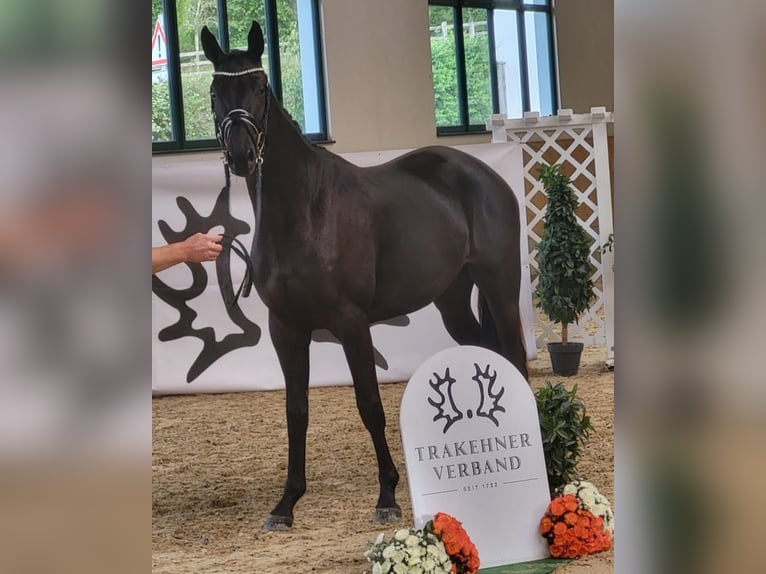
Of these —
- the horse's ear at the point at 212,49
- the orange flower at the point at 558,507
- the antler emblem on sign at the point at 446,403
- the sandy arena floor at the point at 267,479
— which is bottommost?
the sandy arena floor at the point at 267,479

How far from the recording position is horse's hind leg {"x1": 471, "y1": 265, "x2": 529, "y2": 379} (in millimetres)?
3252

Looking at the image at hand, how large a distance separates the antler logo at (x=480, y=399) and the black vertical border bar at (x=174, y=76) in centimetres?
542

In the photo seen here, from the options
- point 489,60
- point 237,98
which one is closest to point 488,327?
point 237,98

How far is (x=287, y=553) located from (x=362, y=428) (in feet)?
5.09

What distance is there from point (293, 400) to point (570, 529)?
1.00m

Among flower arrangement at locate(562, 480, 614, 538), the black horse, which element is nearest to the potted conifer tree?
the black horse

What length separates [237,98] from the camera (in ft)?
8.18

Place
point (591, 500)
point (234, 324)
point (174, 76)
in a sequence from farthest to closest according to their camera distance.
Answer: point (174, 76), point (234, 324), point (591, 500)

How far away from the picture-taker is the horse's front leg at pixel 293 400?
8.86ft

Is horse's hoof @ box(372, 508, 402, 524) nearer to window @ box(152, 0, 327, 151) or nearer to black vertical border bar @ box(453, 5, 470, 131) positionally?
window @ box(152, 0, 327, 151)

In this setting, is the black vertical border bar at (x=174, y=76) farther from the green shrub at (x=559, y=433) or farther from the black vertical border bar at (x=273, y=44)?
the green shrub at (x=559, y=433)

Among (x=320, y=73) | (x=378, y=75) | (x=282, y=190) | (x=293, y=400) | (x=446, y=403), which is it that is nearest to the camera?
(x=446, y=403)

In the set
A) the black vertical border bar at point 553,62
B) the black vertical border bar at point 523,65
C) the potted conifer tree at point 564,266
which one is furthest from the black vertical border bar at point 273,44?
the black vertical border bar at point 553,62

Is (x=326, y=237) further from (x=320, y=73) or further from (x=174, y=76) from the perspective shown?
(x=320, y=73)
